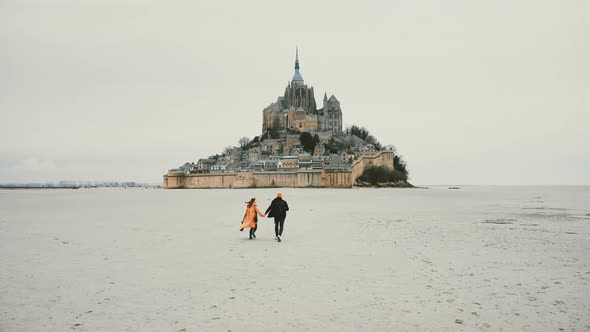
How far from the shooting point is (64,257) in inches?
454

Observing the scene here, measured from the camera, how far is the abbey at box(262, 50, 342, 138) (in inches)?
5448

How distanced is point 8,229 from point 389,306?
1765 centimetres

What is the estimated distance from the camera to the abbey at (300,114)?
138375 mm

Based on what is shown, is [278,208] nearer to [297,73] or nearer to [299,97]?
[299,97]

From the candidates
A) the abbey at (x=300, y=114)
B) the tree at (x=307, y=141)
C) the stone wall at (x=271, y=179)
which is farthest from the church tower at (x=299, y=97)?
the stone wall at (x=271, y=179)

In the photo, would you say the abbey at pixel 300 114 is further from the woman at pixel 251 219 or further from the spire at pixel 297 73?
the woman at pixel 251 219

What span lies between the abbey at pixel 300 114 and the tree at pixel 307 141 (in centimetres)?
677

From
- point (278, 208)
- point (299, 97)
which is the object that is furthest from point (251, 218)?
point (299, 97)

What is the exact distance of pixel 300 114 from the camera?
13988 centimetres

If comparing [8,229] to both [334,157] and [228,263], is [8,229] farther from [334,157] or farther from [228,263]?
[334,157]

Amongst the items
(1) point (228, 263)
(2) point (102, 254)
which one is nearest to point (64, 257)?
(2) point (102, 254)

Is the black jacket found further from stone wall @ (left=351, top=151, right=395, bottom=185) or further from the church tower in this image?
the church tower

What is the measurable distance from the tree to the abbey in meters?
6.77

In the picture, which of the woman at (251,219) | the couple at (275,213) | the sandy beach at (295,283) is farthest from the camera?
the woman at (251,219)
